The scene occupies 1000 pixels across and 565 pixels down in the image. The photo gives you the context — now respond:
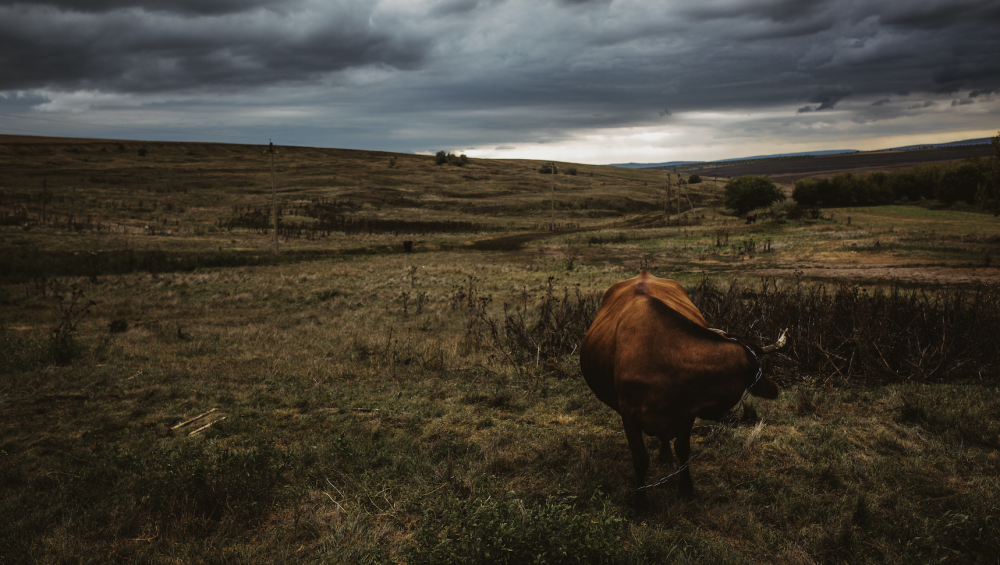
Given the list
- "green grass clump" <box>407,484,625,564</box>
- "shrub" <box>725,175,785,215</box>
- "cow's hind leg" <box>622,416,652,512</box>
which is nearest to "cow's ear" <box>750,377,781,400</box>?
"cow's hind leg" <box>622,416,652,512</box>

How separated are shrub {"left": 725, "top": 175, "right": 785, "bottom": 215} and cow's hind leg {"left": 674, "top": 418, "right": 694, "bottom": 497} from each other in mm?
69838

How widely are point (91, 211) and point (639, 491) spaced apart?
62346 mm

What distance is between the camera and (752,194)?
→ 6744 centimetres

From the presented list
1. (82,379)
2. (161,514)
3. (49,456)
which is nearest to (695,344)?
(161,514)

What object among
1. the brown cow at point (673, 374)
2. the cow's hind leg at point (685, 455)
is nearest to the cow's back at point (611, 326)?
the brown cow at point (673, 374)

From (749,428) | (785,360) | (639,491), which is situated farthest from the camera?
(785,360)

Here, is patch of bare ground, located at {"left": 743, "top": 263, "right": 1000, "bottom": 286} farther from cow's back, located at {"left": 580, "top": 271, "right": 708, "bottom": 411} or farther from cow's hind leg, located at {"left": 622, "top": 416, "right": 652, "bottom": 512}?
cow's hind leg, located at {"left": 622, "top": 416, "right": 652, "bottom": 512}

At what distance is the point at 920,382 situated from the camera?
320 inches

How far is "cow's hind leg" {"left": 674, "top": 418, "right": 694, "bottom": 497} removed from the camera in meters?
4.61

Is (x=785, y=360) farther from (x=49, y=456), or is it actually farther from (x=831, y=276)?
(x=831, y=276)

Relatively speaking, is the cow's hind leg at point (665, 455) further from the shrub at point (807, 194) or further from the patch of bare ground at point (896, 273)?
the shrub at point (807, 194)

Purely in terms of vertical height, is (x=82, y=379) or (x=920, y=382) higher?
(x=920, y=382)

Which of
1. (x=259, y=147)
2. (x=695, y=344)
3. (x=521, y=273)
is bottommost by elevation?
(x=521, y=273)

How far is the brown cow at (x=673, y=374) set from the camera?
169 inches
